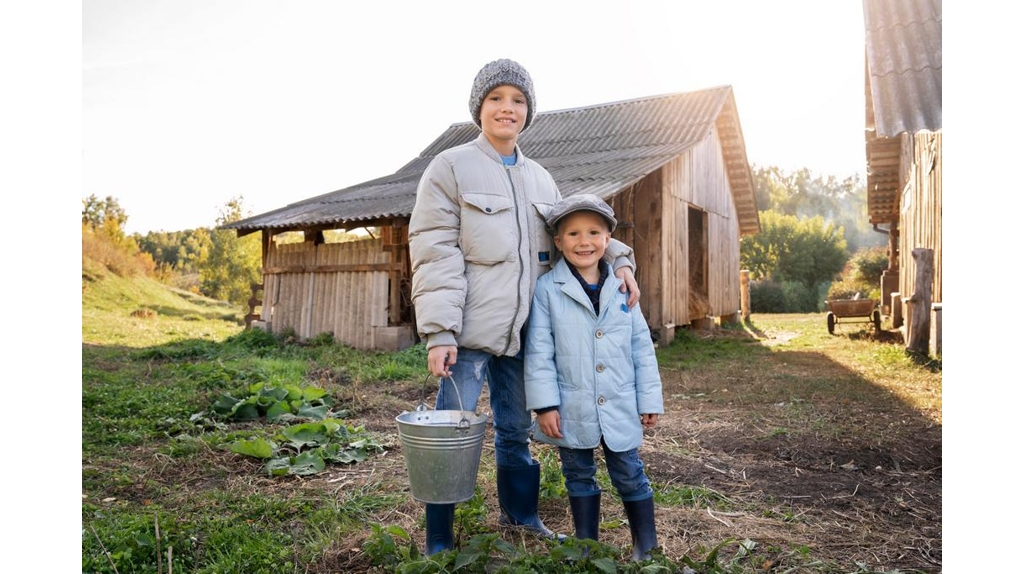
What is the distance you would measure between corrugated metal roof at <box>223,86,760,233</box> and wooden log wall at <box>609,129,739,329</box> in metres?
0.51

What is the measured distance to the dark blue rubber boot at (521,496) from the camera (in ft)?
9.56

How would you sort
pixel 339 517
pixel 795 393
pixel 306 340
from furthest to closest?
pixel 306 340
pixel 795 393
pixel 339 517

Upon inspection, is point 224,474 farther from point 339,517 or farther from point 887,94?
point 887,94

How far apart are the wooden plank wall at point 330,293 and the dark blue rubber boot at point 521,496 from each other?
298 inches

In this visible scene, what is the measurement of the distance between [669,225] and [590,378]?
29.9 feet

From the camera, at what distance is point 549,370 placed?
102 inches

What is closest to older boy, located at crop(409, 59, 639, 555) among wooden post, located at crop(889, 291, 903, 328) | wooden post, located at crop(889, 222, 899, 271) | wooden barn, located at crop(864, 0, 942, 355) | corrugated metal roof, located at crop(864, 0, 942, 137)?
corrugated metal roof, located at crop(864, 0, 942, 137)

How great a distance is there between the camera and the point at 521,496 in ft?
9.62

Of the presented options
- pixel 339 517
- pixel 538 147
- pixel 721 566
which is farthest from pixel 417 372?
pixel 538 147

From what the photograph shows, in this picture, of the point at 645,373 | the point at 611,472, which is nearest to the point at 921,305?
the point at 645,373

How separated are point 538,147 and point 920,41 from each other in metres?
9.19

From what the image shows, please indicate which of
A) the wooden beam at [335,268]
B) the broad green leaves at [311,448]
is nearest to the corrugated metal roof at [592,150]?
the wooden beam at [335,268]

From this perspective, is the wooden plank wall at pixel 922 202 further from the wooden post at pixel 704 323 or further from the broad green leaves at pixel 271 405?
the broad green leaves at pixel 271 405
